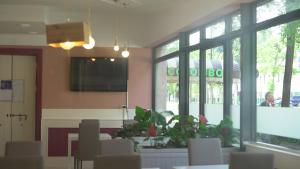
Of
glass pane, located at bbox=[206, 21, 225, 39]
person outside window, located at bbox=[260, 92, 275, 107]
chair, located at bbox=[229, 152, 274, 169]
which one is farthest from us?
glass pane, located at bbox=[206, 21, 225, 39]

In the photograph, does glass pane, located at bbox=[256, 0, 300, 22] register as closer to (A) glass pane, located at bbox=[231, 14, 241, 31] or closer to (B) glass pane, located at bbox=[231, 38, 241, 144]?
→ (A) glass pane, located at bbox=[231, 14, 241, 31]

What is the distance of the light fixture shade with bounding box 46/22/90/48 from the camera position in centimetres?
460

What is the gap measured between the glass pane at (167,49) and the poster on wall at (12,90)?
10.2 feet

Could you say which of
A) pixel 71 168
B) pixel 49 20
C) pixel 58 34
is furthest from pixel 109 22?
pixel 58 34

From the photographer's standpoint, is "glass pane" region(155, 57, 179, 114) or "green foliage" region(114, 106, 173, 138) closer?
"green foliage" region(114, 106, 173, 138)

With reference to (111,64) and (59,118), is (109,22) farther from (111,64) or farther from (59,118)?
(59,118)

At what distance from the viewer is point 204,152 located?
4664 mm

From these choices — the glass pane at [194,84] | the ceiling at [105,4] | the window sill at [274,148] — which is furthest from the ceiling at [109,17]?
the window sill at [274,148]

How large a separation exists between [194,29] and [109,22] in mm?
2762

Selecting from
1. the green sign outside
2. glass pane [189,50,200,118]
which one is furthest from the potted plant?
the green sign outside

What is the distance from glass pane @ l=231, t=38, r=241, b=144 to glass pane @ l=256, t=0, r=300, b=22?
2.20ft

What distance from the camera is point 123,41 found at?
9.60 metres

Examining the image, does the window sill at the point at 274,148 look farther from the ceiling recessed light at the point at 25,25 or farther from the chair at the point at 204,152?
the ceiling recessed light at the point at 25,25

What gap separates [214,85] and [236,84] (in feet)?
2.76
